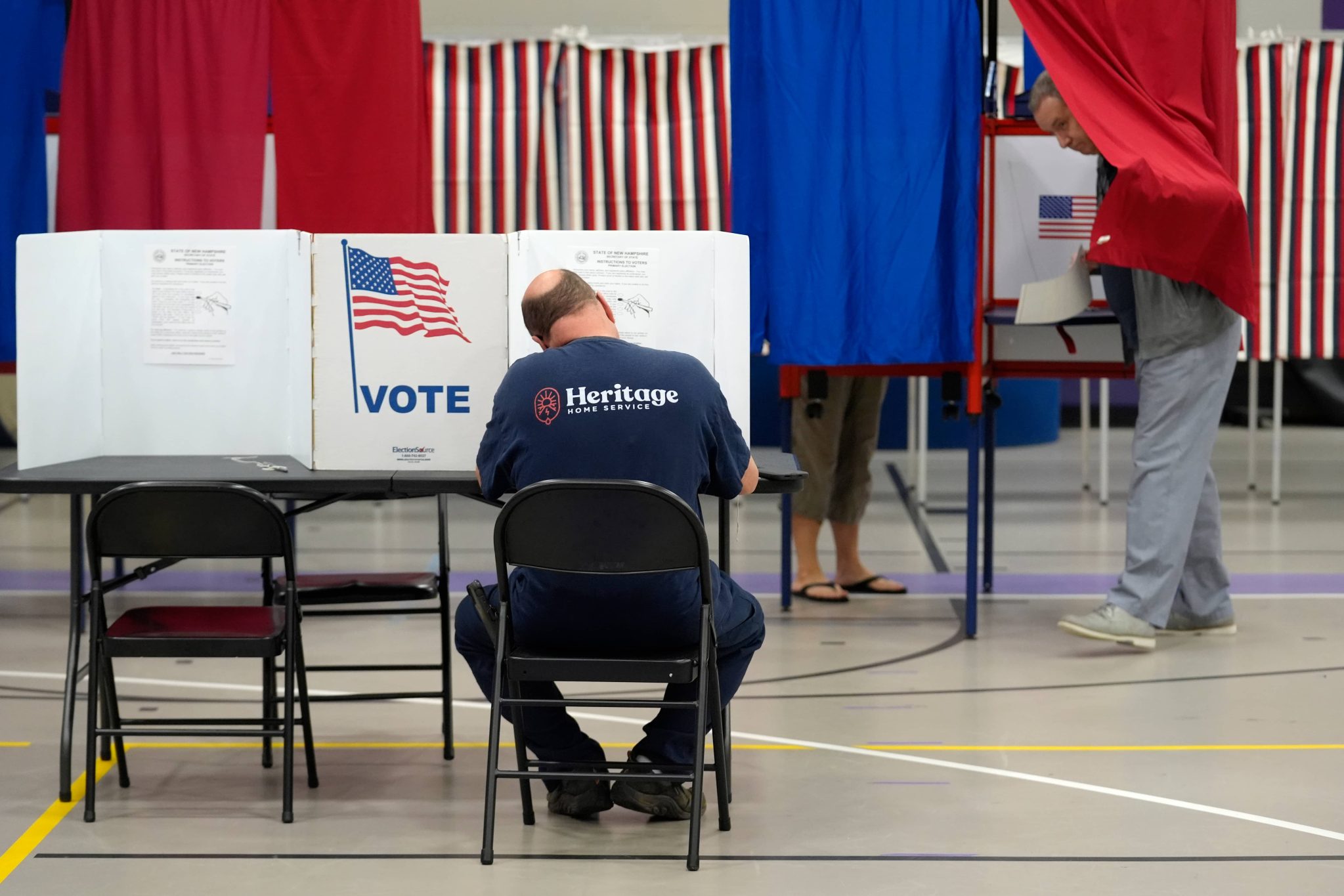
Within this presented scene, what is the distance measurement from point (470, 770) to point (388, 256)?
122cm

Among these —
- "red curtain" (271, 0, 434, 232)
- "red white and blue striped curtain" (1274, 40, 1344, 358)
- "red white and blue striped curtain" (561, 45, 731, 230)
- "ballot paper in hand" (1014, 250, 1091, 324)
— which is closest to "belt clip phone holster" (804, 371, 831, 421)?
"ballot paper in hand" (1014, 250, 1091, 324)

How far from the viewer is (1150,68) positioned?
187 inches

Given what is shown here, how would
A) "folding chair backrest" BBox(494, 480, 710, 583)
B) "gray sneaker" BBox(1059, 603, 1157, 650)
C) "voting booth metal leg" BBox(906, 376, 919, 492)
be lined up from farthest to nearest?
1. "voting booth metal leg" BBox(906, 376, 919, 492)
2. "gray sneaker" BBox(1059, 603, 1157, 650)
3. "folding chair backrest" BBox(494, 480, 710, 583)

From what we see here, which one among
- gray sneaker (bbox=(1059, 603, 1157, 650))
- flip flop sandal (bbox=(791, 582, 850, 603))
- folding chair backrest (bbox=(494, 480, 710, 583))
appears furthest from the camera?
flip flop sandal (bbox=(791, 582, 850, 603))

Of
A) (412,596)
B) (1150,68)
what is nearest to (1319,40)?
(1150,68)

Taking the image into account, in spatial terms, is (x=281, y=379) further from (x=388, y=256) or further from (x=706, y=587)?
(x=706, y=587)

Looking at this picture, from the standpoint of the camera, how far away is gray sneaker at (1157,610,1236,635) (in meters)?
A: 5.08

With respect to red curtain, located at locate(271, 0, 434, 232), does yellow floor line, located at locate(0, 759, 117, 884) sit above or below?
below

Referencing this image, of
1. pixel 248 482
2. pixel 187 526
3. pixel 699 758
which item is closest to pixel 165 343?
pixel 248 482

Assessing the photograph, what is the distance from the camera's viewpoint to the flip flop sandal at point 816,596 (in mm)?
5652

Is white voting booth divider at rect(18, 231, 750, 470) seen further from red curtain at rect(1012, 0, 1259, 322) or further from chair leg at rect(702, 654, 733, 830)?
red curtain at rect(1012, 0, 1259, 322)

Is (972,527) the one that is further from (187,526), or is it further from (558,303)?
(187,526)

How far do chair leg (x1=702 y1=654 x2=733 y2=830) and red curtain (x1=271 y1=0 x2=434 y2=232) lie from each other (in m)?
2.54

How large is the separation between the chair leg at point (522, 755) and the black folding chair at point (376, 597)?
51 cm
